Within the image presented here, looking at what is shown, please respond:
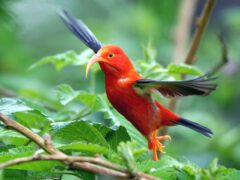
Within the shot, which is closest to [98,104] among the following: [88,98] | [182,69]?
[88,98]

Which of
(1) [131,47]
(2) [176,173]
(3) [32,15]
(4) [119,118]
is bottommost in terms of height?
(2) [176,173]

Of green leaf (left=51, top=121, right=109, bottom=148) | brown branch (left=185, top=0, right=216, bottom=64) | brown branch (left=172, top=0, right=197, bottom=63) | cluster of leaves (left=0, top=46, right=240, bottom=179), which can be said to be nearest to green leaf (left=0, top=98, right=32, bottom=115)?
cluster of leaves (left=0, top=46, right=240, bottom=179)

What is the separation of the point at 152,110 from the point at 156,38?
3.65 meters

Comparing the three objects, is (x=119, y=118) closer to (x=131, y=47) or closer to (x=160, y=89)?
(x=160, y=89)

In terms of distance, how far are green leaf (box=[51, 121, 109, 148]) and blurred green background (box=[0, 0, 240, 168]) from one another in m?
0.97

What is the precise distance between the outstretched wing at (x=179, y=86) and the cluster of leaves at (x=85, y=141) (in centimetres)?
16

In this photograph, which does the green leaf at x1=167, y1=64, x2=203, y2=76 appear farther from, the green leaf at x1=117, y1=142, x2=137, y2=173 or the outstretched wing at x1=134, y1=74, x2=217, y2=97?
the green leaf at x1=117, y1=142, x2=137, y2=173

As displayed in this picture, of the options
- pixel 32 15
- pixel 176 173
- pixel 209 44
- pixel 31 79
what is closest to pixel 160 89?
pixel 176 173

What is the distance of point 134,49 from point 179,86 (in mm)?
3683

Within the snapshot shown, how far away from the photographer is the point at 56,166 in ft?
6.00

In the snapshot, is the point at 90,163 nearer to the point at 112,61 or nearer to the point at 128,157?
the point at 128,157

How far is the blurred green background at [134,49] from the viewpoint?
14.1ft

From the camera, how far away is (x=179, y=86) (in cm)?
217

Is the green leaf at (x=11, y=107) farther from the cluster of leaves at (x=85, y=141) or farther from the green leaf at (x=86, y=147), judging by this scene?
the green leaf at (x=86, y=147)
